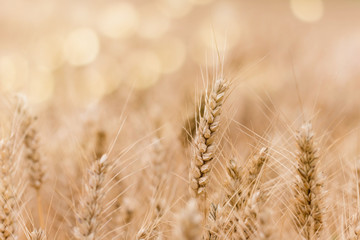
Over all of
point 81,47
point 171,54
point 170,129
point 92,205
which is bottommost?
point 92,205

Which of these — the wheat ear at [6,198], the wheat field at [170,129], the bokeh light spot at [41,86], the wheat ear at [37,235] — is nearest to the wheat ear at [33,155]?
the wheat field at [170,129]

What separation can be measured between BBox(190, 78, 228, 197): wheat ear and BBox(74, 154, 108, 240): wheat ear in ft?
0.74

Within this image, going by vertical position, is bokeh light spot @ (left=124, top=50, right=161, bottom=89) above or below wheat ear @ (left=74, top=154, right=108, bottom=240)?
above

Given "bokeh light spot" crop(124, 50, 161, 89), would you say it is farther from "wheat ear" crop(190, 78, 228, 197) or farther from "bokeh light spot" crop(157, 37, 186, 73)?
"wheat ear" crop(190, 78, 228, 197)

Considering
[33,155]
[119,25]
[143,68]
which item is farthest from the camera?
[119,25]

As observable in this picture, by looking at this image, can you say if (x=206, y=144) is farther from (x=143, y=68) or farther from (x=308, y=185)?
(x=143, y=68)

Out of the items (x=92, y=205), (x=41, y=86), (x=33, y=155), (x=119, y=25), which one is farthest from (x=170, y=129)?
Answer: (x=119, y=25)

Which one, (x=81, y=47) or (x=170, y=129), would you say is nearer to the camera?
(x=170, y=129)

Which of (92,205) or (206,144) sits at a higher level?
(206,144)

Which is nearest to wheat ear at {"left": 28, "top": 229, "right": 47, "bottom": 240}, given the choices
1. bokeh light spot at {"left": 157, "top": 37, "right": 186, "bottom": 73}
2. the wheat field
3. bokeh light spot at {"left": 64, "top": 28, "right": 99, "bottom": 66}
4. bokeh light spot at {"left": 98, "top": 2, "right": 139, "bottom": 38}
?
the wheat field

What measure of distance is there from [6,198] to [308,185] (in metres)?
0.76

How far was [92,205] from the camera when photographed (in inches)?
35.1

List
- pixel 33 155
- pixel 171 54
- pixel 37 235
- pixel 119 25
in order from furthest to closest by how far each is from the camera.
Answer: pixel 119 25, pixel 171 54, pixel 33 155, pixel 37 235

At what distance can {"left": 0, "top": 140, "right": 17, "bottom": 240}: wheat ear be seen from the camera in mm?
903
